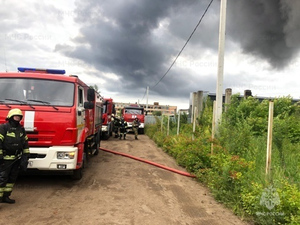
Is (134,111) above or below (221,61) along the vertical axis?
below

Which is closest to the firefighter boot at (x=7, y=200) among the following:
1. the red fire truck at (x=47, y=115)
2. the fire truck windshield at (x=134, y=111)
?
the red fire truck at (x=47, y=115)

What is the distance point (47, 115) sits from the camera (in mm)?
5070

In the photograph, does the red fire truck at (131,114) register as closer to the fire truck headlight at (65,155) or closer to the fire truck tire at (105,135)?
the fire truck tire at (105,135)

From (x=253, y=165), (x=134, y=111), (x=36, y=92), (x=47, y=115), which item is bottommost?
(x=253, y=165)

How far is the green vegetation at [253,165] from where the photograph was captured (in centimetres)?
370

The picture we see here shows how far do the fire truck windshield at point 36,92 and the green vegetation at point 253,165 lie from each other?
12.7 ft

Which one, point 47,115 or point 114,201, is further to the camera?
point 47,115

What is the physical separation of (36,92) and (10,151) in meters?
1.63

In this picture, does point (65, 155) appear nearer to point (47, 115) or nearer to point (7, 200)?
point (47, 115)

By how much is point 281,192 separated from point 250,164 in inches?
51.9

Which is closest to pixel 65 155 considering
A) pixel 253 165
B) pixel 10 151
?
pixel 10 151

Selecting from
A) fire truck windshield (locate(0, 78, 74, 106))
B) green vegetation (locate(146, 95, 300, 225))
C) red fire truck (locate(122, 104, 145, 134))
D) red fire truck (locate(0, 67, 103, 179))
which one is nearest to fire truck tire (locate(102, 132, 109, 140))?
red fire truck (locate(122, 104, 145, 134))

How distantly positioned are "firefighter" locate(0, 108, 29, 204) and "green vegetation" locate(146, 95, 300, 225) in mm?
4054

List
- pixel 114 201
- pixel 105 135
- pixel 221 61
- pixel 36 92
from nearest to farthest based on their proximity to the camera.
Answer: pixel 114 201, pixel 36 92, pixel 221 61, pixel 105 135
